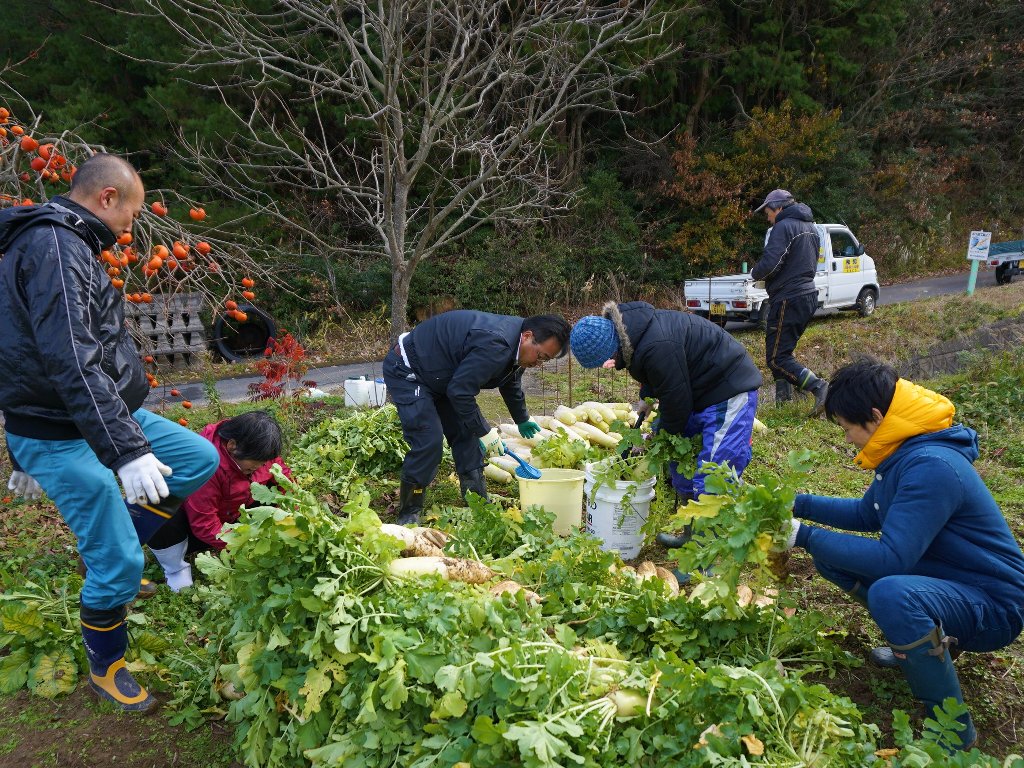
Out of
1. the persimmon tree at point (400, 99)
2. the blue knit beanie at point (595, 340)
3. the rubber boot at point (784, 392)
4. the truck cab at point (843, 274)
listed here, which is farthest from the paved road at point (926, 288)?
the blue knit beanie at point (595, 340)

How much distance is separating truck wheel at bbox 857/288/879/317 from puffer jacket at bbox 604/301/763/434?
383 inches

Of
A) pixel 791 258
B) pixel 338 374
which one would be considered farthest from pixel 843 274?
pixel 338 374

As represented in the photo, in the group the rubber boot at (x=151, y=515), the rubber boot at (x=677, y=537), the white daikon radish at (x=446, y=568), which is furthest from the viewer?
the rubber boot at (x=677, y=537)

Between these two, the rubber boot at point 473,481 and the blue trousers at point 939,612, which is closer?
the blue trousers at point 939,612

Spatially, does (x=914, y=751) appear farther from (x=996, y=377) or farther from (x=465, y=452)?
(x=996, y=377)

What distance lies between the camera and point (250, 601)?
8.27 ft

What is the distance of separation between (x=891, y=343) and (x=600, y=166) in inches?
362

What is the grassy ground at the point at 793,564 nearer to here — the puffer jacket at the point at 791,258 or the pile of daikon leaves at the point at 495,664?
the pile of daikon leaves at the point at 495,664

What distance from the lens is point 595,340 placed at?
3447 millimetres

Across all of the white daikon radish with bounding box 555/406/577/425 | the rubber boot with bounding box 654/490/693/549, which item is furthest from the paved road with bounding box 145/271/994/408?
the rubber boot with bounding box 654/490/693/549

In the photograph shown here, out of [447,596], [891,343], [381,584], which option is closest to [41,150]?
[381,584]

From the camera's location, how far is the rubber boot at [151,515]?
10.1 ft

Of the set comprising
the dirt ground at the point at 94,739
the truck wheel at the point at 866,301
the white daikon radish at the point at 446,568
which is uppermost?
the truck wheel at the point at 866,301

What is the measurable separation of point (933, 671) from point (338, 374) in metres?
8.89
